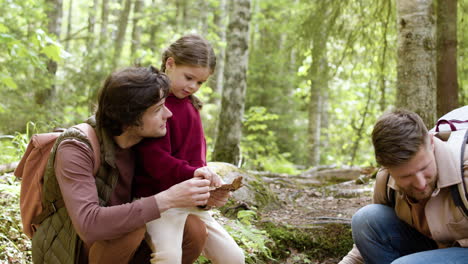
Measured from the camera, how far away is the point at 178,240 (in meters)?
2.55

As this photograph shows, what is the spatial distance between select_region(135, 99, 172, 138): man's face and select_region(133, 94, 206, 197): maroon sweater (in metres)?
0.11

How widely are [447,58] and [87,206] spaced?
17.7 ft

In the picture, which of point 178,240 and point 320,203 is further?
point 320,203

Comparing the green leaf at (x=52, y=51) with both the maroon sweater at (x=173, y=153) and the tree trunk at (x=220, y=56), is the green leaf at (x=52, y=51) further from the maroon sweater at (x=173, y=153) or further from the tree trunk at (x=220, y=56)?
the tree trunk at (x=220, y=56)

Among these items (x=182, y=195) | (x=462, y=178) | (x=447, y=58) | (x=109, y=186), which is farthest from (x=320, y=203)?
(x=109, y=186)

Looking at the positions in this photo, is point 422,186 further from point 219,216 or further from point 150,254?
point 219,216

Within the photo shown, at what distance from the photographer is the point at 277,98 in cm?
1270

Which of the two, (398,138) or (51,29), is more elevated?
(51,29)

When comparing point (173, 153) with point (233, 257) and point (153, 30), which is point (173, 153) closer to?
point (233, 257)

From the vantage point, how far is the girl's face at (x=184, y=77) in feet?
9.39

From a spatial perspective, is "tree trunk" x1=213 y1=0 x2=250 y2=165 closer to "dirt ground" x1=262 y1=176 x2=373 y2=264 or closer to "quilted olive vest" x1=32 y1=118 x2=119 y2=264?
"dirt ground" x1=262 y1=176 x2=373 y2=264

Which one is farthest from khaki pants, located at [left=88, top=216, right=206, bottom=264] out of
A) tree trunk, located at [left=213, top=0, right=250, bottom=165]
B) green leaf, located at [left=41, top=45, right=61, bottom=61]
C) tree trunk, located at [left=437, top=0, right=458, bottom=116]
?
tree trunk, located at [left=437, top=0, right=458, bottom=116]

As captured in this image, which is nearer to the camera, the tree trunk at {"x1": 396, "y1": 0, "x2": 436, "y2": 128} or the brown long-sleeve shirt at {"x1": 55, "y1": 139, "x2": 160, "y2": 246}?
the brown long-sleeve shirt at {"x1": 55, "y1": 139, "x2": 160, "y2": 246}

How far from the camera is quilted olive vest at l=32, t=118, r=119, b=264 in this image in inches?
92.3
